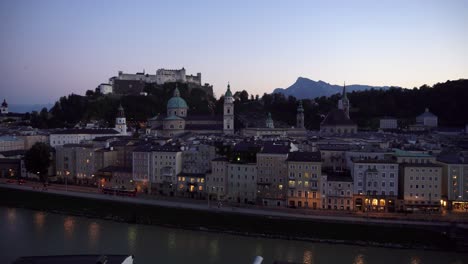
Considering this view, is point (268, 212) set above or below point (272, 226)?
above

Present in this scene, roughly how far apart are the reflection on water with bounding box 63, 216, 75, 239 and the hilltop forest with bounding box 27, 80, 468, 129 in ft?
89.9

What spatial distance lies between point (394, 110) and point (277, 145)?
111 feet

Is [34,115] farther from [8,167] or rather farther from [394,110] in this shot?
[394,110]

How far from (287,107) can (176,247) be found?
141 ft

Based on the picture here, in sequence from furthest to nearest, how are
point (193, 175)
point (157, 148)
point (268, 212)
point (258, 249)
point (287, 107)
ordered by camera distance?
point (287, 107), point (157, 148), point (193, 175), point (268, 212), point (258, 249)

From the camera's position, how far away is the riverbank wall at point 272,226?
17.6m

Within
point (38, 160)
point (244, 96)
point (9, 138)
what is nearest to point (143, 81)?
point (244, 96)

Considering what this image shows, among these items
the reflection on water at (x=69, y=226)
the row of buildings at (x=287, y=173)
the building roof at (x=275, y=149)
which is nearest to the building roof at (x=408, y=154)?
the row of buildings at (x=287, y=173)

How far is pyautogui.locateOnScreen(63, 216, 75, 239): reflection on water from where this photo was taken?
18619mm

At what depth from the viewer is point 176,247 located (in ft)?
55.9

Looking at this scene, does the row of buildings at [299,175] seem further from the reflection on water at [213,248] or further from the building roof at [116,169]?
the reflection on water at [213,248]

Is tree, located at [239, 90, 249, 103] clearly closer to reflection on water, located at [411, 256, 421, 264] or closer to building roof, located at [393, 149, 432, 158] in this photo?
building roof, located at [393, 149, 432, 158]

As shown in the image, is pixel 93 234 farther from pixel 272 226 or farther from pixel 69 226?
pixel 272 226

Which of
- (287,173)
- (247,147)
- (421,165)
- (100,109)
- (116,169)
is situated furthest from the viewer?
(100,109)
